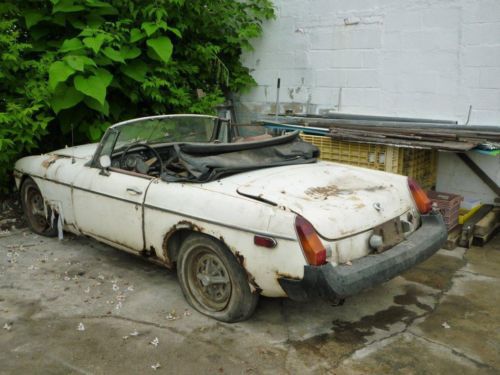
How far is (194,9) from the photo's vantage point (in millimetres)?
6957

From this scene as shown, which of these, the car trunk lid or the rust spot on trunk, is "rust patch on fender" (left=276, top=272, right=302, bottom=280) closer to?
the car trunk lid

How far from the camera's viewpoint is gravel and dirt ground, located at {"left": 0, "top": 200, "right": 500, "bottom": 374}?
119 inches

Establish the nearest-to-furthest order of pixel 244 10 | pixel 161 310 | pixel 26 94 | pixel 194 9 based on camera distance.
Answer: pixel 161 310 → pixel 26 94 → pixel 194 9 → pixel 244 10

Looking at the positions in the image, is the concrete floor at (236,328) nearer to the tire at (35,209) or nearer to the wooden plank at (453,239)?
the wooden plank at (453,239)

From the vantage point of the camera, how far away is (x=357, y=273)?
3.00 m

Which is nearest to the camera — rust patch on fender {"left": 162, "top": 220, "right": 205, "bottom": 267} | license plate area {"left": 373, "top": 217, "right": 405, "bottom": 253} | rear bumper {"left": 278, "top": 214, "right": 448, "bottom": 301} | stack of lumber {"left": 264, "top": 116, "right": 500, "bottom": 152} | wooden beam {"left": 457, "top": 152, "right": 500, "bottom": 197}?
rear bumper {"left": 278, "top": 214, "right": 448, "bottom": 301}

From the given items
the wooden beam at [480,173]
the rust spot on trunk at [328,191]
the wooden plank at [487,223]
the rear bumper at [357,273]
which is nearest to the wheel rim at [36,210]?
the rust spot on trunk at [328,191]

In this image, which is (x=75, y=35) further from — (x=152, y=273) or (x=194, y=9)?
(x=152, y=273)

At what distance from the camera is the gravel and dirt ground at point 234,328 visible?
3.03 m

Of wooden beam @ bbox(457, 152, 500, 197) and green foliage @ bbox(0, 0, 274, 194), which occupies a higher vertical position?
green foliage @ bbox(0, 0, 274, 194)

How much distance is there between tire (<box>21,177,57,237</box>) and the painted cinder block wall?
146 inches

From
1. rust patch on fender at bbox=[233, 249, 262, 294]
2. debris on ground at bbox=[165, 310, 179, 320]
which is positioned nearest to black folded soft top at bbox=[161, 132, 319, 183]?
rust patch on fender at bbox=[233, 249, 262, 294]

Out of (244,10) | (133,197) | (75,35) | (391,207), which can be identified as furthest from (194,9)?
(391,207)

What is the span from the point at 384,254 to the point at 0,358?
2.55 m
